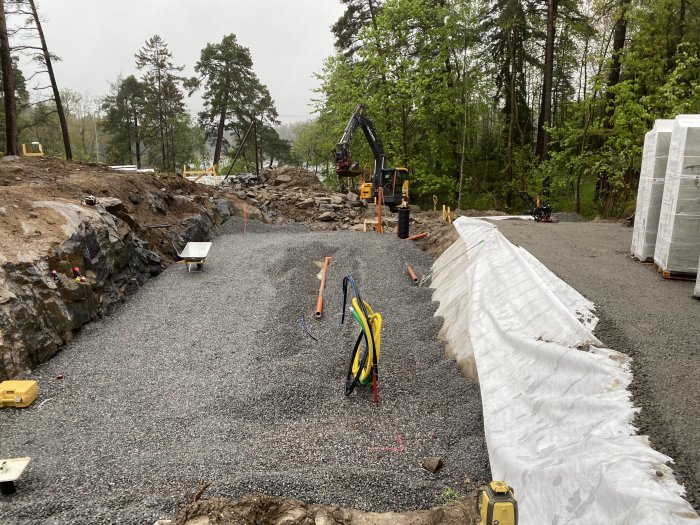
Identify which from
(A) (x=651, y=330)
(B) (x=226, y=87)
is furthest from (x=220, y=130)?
(A) (x=651, y=330)

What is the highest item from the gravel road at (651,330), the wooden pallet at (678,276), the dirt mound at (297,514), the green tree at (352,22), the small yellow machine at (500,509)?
the green tree at (352,22)

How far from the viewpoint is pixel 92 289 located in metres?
8.27

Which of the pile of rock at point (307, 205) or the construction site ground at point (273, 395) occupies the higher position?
the pile of rock at point (307, 205)

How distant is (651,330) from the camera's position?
440cm

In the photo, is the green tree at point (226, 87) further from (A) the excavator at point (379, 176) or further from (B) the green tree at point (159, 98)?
(A) the excavator at point (379, 176)

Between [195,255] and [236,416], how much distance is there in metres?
A: 6.80

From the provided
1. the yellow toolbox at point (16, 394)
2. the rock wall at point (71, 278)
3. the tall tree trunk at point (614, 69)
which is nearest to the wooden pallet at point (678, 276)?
the yellow toolbox at point (16, 394)

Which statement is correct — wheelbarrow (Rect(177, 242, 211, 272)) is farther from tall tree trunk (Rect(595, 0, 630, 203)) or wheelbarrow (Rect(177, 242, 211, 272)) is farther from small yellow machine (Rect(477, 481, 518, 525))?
tall tree trunk (Rect(595, 0, 630, 203))

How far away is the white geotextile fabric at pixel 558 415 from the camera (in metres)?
2.36

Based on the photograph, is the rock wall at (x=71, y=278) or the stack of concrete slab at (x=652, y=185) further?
the stack of concrete slab at (x=652, y=185)

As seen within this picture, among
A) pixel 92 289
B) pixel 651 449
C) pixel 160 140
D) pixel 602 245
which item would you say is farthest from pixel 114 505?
pixel 160 140

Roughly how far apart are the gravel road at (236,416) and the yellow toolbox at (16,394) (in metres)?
0.11

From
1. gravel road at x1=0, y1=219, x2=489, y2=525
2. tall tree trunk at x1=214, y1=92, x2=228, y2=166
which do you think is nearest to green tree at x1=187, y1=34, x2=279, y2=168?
tall tree trunk at x1=214, y1=92, x2=228, y2=166

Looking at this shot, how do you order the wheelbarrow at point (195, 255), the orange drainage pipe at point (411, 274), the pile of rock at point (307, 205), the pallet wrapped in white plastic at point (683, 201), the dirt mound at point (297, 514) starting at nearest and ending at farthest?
the dirt mound at point (297, 514), the pallet wrapped in white plastic at point (683, 201), the orange drainage pipe at point (411, 274), the wheelbarrow at point (195, 255), the pile of rock at point (307, 205)
